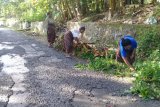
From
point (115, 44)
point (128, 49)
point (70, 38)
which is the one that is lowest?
point (115, 44)

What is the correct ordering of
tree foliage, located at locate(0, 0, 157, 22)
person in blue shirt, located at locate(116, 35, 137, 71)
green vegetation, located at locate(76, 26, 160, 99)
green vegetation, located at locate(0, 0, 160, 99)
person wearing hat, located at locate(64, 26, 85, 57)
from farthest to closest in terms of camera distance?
tree foliage, located at locate(0, 0, 157, 22) < person wearing hat, located at locate(64, 26, 85, 57) < person in blue shirt, located at locate(116, 35, 137, 71) < green vegetation, located at locate(0, 0, 160, 99) < green vegetation, located at locate(76, 26, 160, 99)

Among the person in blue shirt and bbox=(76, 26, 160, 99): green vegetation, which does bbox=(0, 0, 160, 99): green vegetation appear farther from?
the person in blue shirt

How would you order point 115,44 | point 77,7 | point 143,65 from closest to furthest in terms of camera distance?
point 143,65
point 115,44
point 77,7

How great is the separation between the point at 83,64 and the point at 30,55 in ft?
9.00

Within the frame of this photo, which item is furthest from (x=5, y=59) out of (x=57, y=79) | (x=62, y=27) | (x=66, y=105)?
(x=62, y=27)

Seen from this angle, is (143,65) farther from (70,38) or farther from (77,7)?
(77,7)

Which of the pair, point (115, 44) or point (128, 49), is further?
point (115, 44)

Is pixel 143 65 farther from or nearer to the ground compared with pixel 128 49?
nearer to the ground

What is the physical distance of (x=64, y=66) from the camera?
1057cm

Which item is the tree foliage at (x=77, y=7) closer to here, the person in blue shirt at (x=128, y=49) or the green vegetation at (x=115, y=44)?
the green vegetation at (x=115, y=44)

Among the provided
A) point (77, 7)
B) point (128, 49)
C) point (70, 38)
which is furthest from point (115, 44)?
point (77, 7)

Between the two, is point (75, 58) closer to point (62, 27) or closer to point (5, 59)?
point (5, 59)

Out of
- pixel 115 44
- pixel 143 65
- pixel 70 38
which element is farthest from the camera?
pixel 115 44

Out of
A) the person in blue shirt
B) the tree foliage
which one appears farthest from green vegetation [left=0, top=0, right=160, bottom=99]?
the person in blue shirt
